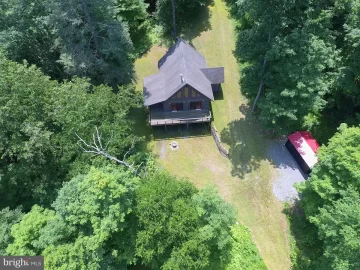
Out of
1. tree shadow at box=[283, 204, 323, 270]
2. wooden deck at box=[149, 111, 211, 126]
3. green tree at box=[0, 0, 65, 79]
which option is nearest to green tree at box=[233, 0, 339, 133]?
wooden deck at box=[149, 111, 211, 126]

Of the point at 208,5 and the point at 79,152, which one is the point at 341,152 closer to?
the point at 79,152

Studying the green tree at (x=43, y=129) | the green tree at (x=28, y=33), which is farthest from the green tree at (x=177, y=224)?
the green tree at (x=28, y=33)

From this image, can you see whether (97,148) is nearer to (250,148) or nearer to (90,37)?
(90,37)

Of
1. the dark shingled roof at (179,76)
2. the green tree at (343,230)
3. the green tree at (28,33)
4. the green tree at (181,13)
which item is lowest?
the green tree at (343,230)

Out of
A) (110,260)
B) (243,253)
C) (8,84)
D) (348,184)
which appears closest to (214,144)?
(243,253)

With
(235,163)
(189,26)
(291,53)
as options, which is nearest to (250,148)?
(235,163)

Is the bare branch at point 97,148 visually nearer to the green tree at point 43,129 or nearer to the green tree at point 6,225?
the green tree at point 43,129
